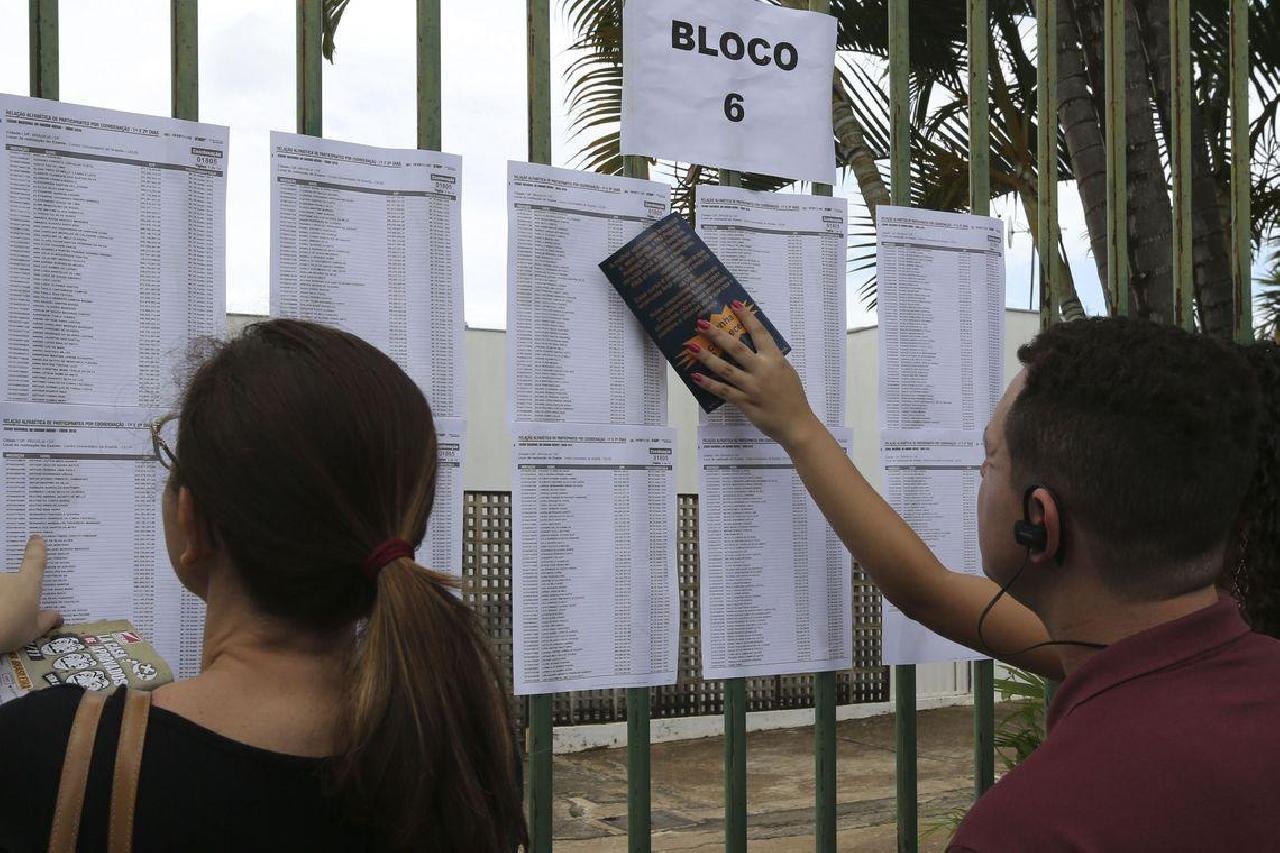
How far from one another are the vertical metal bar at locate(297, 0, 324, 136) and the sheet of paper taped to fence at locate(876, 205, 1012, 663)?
0.97m

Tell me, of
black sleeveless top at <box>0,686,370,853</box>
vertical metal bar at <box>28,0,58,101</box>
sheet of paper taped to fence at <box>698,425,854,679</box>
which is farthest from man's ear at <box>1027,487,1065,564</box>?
vertical metal bar at <box>28,0,58,101</box>

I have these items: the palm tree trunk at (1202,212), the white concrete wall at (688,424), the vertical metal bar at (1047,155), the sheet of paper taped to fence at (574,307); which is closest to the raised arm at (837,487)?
the sheet of paper taped to fence at (574,307)

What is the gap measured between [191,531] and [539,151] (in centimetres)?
87

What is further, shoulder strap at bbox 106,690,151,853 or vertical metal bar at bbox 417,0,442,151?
vertical metal bar at bbox 417,0,442,151

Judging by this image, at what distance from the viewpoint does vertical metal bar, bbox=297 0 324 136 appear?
1698mm

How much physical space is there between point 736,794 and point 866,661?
→ 11.0m

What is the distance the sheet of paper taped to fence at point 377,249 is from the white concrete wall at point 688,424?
9.46m

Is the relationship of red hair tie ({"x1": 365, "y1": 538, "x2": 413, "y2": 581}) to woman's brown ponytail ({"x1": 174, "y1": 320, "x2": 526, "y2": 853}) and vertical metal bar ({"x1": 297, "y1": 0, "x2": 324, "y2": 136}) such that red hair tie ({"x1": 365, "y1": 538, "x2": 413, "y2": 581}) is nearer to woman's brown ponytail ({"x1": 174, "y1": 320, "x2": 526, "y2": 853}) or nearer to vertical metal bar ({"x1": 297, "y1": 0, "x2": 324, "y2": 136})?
woman's brown ponytail ({"x1": 174, "y1": 320, "x2": 526, "y2": 853})

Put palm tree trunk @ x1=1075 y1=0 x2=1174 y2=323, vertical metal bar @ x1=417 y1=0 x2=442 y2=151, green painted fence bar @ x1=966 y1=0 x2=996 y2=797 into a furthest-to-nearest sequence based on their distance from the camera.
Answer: palm tree trunk @ x1=1075 y1=0 x2=1174 y2=323, green painted fence bar @ x1=966 y1=0 x2=996 y2=797, vertical metal bar @ x1=417 y1=0 x2=442 y2=151

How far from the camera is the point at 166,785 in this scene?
107 cm

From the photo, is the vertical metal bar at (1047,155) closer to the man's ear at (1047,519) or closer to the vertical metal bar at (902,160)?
the vertical metal bar at (902,160)

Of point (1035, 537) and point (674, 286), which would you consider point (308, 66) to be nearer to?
point (674, 286)

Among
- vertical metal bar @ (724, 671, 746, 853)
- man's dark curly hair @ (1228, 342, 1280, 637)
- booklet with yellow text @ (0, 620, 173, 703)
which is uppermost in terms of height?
man's dark curly hair @ (1228, 342, 1280, 637)

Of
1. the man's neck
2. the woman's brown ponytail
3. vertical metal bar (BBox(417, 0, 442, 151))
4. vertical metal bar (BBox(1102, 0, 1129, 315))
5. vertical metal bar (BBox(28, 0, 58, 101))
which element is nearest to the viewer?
the woman's brown ponytail
